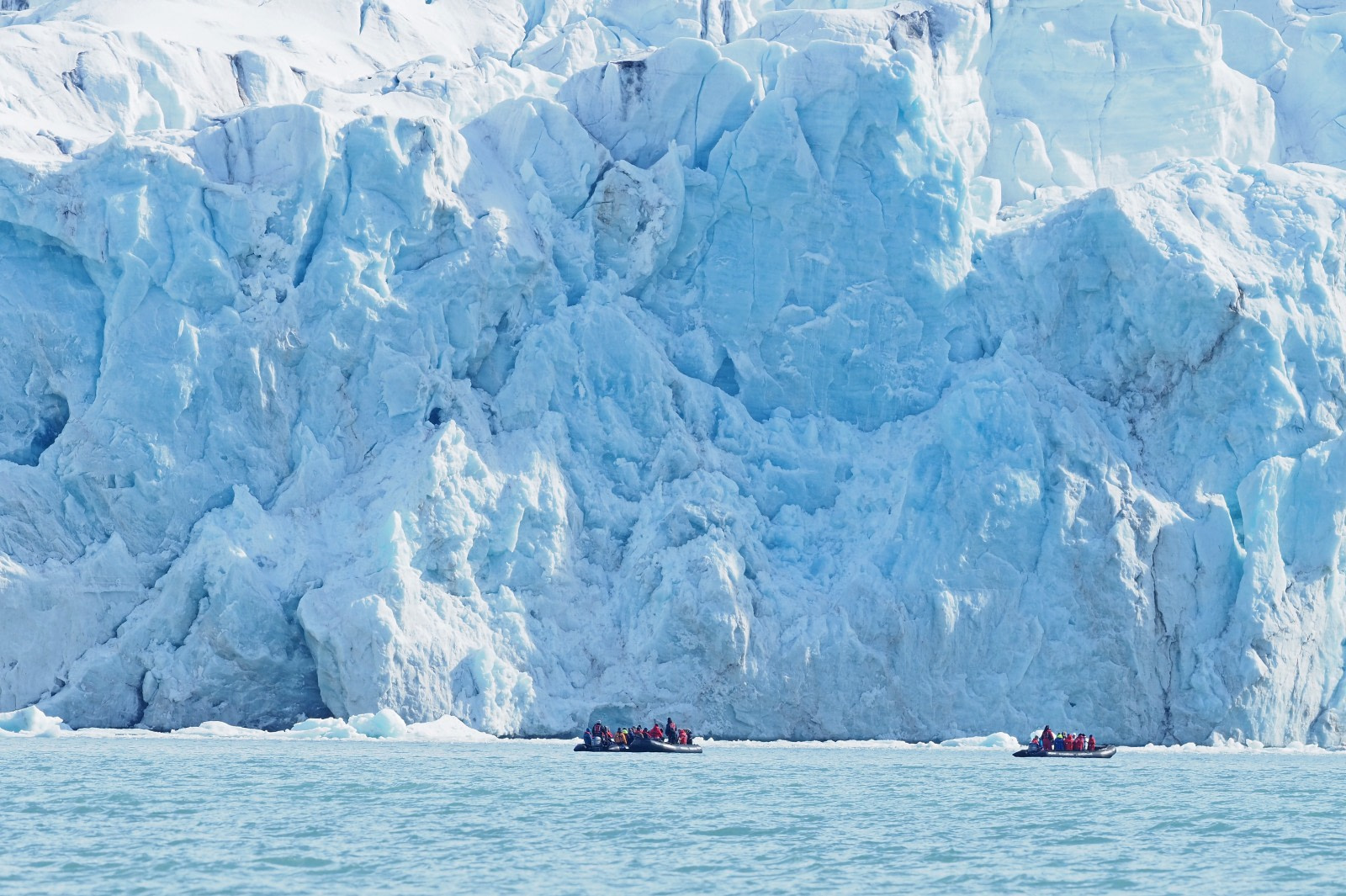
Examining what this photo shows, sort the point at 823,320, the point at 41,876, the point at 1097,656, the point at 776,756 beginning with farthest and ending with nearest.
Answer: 1. the point at 823,320
2. the point at 1097,656
3. the point at 776,756
4. the point at 41,876

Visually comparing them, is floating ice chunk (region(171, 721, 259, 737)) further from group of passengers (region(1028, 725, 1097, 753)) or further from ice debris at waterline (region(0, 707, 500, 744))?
group of passengers (region(1028, 725, 1097, 753))

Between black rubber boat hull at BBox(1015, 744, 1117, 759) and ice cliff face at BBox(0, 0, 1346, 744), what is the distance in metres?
1.69

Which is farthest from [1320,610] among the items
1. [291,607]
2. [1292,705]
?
[291,607]

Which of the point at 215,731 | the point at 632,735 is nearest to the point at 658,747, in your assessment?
the point at 632,735

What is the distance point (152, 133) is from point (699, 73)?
11.0 meters

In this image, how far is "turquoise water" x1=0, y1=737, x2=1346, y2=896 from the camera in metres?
20.9

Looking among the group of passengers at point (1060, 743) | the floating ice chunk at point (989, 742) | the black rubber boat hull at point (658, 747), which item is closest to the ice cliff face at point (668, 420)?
the floating ice chunk at point (989, 742)

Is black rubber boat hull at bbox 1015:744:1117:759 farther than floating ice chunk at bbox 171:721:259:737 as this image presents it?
Yes

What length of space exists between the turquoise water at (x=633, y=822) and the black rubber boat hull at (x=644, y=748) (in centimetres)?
58

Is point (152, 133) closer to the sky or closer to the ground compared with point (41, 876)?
closer to the sky

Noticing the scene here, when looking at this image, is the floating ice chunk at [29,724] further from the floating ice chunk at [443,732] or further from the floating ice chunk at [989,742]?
the floating ice chunk at [989,742]

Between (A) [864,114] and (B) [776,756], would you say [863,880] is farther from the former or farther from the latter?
(A) [864,114]

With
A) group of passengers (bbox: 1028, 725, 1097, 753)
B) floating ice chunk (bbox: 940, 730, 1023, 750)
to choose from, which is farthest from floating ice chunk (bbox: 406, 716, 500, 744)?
group of passengers (bbox: 1028, 725, 1097, 753)

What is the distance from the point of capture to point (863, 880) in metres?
20.9
